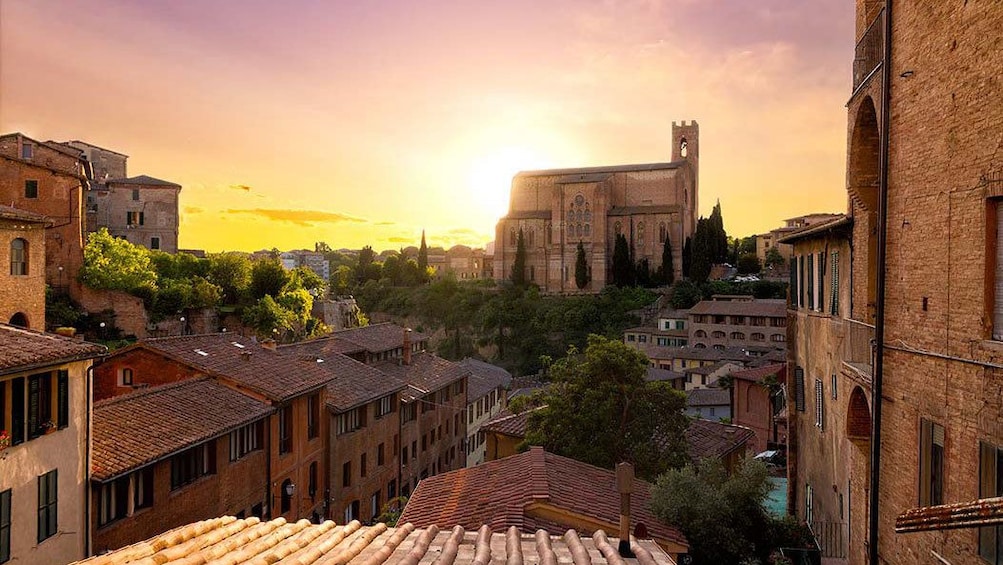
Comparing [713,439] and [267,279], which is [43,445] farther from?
[267,279]

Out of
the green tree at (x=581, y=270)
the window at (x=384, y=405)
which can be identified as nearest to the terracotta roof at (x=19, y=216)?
the window at (x=384, y=405)

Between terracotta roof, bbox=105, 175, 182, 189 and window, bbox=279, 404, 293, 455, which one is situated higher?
terracotta roof, bbox=105, 175, 182, 189

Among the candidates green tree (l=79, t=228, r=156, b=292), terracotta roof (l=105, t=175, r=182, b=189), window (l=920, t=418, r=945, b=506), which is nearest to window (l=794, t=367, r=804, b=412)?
window (l=920, t=418, r=945, b=506)

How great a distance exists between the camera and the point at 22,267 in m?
22.3

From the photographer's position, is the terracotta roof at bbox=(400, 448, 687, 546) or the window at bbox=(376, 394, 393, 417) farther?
the window at bbox=(376, 394, 393, 417)

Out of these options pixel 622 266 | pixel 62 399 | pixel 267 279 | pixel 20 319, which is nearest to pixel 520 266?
pixel 622 266

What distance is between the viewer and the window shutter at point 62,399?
13648mm

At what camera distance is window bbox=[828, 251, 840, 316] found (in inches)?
548

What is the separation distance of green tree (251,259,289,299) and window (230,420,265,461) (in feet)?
93.2

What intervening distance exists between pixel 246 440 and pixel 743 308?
55.6 meters

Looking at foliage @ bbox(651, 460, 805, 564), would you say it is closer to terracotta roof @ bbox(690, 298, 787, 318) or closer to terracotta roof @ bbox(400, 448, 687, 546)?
terracotta roof @ bbox(400, 448, 687, 546)

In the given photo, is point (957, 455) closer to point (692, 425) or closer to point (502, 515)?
point (502, 515)

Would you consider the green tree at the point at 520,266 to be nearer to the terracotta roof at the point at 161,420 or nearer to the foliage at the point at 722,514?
the terracotta roof at the point at 161,420

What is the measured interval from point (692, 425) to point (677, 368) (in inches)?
1487
